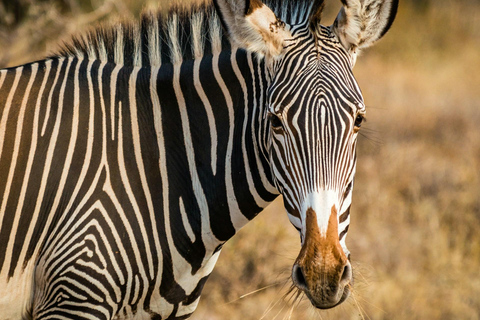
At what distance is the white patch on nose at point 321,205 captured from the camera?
270cm

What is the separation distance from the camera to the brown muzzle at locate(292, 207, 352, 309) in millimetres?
2658

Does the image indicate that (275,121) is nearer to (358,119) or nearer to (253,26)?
(358,119)

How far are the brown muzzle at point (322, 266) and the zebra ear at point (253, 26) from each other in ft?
3.19

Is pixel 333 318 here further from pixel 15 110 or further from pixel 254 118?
pixel 15 110

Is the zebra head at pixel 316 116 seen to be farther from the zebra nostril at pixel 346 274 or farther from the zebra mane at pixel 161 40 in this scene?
the zebra mane at pixel 161 40

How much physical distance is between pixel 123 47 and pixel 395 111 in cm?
914

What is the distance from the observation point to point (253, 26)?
3.04 metres

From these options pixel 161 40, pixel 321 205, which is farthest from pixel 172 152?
pixel 321 205

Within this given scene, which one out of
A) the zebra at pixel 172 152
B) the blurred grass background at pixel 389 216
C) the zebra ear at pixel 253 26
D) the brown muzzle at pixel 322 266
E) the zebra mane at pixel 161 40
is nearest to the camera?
the brown muzzle at pixel 322 266

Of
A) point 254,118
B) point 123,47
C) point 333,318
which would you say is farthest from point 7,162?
point 333,318

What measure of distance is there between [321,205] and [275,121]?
0.50 meters

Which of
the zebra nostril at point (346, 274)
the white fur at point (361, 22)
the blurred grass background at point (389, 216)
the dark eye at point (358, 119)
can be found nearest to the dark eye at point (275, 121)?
the dark eye at point (358, 119)

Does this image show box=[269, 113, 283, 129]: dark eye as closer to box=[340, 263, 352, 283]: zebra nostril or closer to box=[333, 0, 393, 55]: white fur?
box=[333, 0, 393, 55]: white fur

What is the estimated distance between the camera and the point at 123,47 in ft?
11.7
